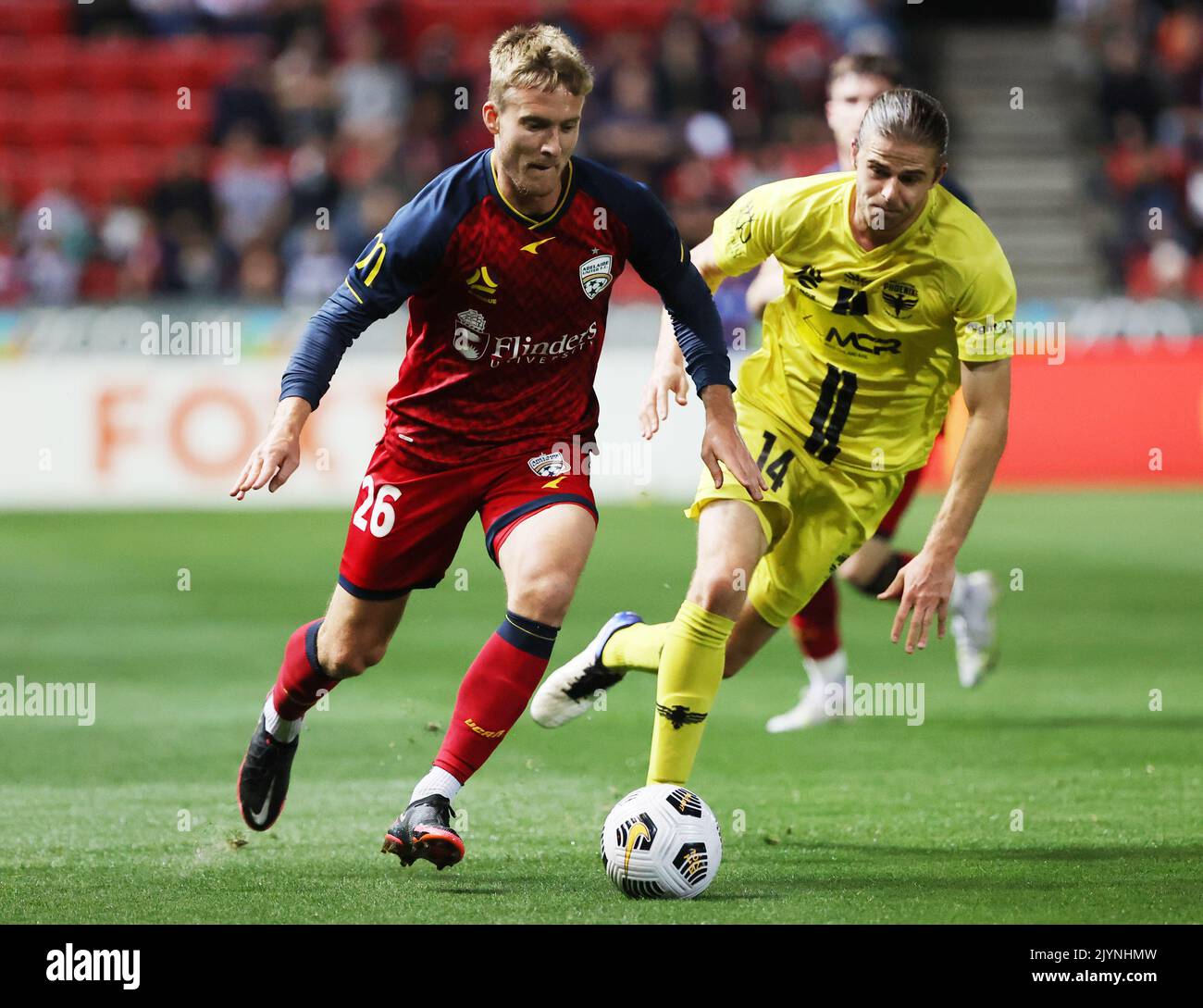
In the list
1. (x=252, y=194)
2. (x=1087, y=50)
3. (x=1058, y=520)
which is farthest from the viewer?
(x=1087, y=50)

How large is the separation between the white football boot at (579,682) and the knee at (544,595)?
1.11 meters

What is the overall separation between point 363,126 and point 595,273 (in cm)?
1400

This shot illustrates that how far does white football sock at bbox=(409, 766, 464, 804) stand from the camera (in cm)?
480

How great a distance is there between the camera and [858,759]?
22.3 ft

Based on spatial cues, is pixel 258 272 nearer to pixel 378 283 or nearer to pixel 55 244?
pixel 55 244

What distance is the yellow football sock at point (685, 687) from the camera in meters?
5.03

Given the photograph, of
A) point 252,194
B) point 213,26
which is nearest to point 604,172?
point 252,194

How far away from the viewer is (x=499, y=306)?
5.10 m

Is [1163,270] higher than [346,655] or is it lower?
higher

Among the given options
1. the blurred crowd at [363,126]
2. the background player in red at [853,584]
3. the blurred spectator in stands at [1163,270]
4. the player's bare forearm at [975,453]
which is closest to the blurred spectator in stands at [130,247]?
the blurred crowd at [363,126]

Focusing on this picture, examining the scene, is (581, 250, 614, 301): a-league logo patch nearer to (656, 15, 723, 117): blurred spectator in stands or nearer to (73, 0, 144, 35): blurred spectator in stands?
(656, 15, 723, 117): blurred spectator in stands

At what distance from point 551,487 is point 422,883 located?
44.6 inches

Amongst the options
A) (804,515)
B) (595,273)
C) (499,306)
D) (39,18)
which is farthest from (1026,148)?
(499,306)
